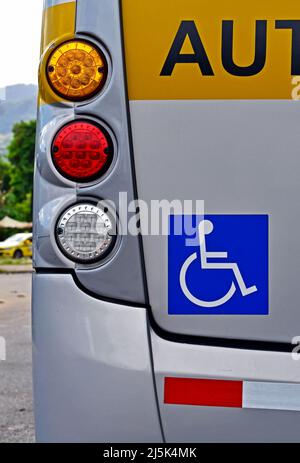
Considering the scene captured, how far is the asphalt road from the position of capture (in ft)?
13.4

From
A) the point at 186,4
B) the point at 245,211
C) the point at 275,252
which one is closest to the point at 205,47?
the point at 186,4

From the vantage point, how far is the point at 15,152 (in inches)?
2031

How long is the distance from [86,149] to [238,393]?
2.50ft

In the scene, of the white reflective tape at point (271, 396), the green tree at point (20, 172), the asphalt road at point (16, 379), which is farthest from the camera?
the green tree at point (20, 172)

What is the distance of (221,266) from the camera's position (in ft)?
6.08

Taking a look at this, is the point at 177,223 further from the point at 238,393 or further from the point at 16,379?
the point at 16,379

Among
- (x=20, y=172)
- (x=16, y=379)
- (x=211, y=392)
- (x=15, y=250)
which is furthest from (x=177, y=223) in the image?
(x=20, y=172)

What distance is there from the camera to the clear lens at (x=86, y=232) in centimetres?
188

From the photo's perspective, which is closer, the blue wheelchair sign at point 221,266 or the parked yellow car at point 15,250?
the blue wheelchair sign at point 221,266

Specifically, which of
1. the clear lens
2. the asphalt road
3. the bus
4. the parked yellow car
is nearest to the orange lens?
the bus

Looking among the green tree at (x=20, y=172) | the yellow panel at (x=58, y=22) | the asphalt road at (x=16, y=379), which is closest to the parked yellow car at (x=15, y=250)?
the asphalt road at (x=16, y=379)

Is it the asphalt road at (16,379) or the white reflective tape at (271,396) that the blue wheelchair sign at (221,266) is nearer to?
the white reflective tape at (271,396)

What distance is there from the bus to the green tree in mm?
48754
